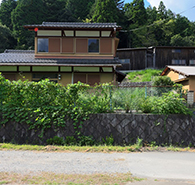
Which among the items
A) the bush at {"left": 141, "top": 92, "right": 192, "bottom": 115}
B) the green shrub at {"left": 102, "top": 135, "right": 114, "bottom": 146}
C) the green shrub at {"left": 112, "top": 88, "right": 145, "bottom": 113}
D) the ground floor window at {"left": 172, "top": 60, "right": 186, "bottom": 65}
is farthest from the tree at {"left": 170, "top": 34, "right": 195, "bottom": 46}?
the green shrub at {"left": 102, "top": 135, "right": 114, "bottom": 146}

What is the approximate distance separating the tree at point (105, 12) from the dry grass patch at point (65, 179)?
35.5 metres

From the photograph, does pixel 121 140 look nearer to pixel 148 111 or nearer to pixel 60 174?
pixel 148 111

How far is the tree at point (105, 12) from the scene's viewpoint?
1467 inches

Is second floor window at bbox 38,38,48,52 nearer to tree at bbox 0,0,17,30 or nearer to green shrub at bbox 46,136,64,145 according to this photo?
green shrub at bbox 46,136,64,145

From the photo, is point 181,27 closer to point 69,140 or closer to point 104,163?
point 69,140

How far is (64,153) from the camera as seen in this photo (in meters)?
6.43

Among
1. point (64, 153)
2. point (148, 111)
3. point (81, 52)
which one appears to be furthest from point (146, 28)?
point (64, 153)

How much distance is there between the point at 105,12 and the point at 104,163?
36.2 meters

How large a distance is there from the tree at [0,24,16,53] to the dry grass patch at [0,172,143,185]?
34.1 metres

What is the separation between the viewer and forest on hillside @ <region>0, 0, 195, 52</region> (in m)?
36.4

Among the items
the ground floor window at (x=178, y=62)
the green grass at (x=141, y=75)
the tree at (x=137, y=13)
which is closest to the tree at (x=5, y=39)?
the green grass at (x=141, y=75)

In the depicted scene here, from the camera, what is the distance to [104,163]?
5.49m

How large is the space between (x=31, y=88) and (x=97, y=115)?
2778 mm

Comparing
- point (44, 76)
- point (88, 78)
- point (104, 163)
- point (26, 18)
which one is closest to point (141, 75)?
point (88, 78)
